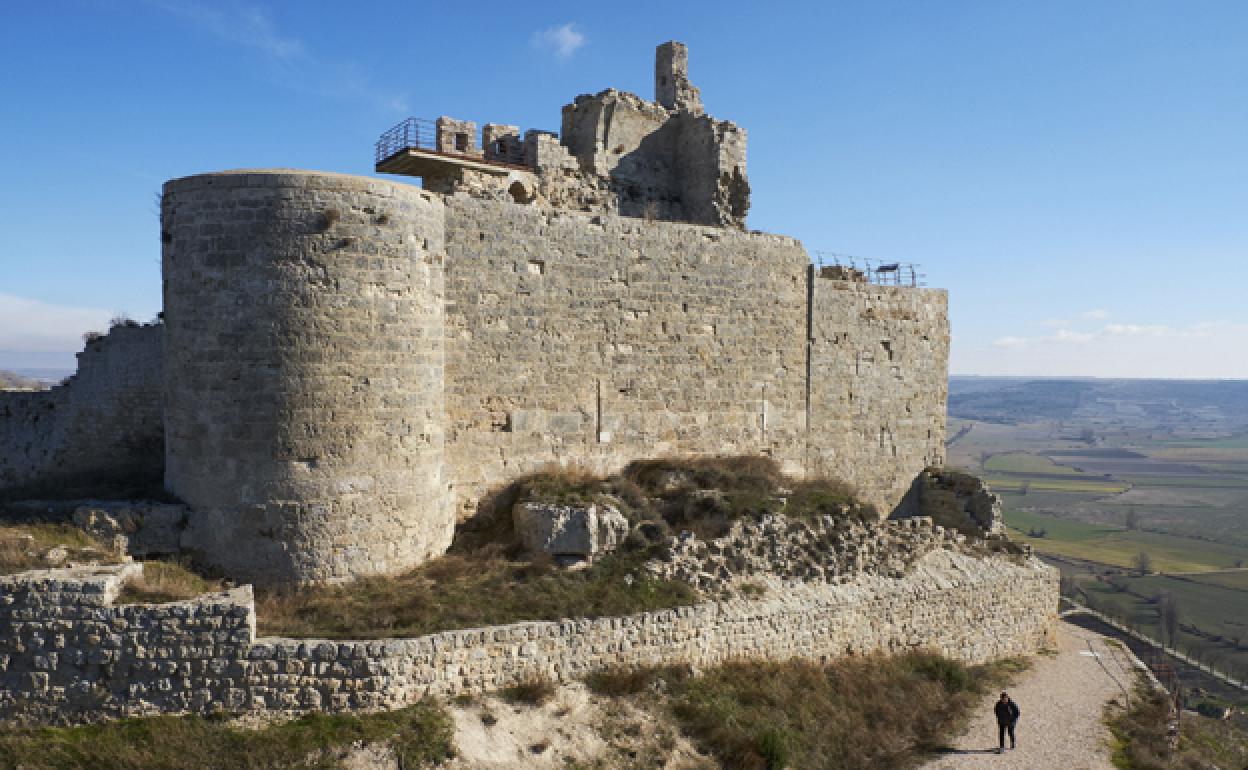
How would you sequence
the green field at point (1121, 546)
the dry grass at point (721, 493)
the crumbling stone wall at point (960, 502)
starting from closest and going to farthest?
the dry grass at point (721, 493) → the crumbling stone wall at point (960, 502) → the green field at point (1121, 546)

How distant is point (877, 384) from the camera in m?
19.5

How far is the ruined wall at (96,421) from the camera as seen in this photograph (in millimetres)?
14516

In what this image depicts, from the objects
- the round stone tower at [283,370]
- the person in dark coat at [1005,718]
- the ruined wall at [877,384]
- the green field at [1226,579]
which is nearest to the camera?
the round stone tower at [283,370]

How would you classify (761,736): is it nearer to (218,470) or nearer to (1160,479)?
(218,470)

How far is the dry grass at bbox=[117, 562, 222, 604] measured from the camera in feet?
30.1

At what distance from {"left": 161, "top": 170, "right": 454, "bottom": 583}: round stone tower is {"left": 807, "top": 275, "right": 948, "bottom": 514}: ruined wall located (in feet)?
33.7

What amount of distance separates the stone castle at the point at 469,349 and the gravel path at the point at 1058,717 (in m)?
5.14

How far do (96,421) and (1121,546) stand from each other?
283ft

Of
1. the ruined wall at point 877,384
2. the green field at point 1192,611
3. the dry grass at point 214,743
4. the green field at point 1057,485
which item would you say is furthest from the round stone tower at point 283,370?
the green field at point 1057,485

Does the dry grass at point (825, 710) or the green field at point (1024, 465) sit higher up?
the dry grass at point (825, 710)

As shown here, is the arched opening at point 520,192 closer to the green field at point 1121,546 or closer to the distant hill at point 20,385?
the distant hill at point 20,385

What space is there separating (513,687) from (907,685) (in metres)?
7.16

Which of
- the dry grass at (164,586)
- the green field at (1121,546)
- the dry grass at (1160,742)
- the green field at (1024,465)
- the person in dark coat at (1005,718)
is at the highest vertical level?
the dry grass at (164,586)

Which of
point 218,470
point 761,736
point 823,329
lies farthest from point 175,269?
point 823,329
